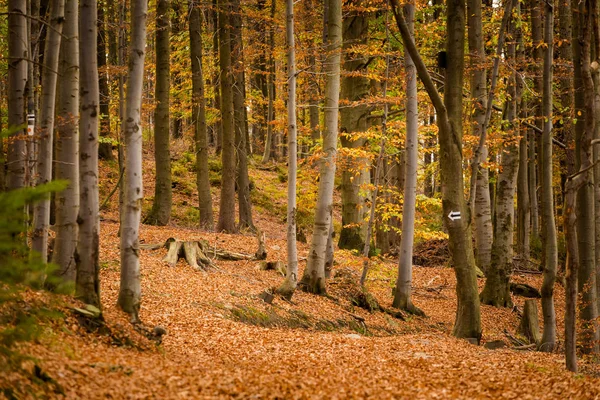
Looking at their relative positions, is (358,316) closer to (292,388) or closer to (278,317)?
(278,317)

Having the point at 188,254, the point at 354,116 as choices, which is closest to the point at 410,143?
the point at 354,116

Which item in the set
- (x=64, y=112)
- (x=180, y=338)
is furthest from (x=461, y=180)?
(x=64, y=112)

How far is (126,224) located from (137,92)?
1622 mm

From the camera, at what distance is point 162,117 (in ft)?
56.3

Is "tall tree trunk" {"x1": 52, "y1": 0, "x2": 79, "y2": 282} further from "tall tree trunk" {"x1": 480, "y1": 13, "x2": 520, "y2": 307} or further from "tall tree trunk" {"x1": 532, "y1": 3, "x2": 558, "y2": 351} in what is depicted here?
"tall tree trunk" {"x1": 480, "y1": 13, "x2": 520, "y2": 307}

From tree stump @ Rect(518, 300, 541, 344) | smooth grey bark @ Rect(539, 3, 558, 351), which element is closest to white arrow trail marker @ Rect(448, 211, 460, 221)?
smooth grey bark @ Rect(539, 3, 558, 351)

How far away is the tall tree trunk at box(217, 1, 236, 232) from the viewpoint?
17.8m

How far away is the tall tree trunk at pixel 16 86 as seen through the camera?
819 centimetres

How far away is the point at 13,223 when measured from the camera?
374 cm

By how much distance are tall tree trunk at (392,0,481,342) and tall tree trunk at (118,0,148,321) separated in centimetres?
476

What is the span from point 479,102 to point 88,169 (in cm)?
914

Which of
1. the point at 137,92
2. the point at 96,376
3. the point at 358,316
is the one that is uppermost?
the point at 137,92

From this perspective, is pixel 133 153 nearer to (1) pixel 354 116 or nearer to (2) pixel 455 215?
(2) pixel 455 215

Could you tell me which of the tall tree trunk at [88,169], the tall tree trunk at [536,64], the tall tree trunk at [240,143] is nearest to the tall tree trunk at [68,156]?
the tall tree trunk at [88,169]
